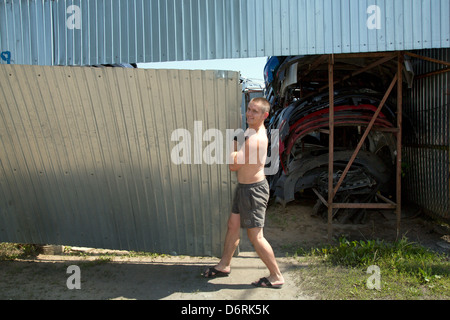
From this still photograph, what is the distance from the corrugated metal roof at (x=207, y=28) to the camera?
15.0 ft

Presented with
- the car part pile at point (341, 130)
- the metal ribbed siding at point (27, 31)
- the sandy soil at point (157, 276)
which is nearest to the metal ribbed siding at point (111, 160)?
the sandy soil at point (157, 276)

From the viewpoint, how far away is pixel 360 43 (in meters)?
4.62

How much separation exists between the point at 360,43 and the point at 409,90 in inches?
93.9

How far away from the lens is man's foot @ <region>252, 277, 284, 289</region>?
140 inches

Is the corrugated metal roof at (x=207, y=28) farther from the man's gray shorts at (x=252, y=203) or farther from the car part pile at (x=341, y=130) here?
the man's gray shorts at (x=252, y=203)

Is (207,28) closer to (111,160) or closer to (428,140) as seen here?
(111,160)

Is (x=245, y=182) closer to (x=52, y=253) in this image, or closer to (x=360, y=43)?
(x=360, y=43)

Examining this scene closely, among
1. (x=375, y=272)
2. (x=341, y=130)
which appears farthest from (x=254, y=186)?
(x=341, y=130)

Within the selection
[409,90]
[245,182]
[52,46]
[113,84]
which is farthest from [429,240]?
[52,46]

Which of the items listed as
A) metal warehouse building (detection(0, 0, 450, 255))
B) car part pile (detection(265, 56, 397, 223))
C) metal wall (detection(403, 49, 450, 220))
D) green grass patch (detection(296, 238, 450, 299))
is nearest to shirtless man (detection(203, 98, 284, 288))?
metal warehouse building (detection(0, 0, 450, 255))

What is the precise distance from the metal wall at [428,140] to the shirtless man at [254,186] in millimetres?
3385

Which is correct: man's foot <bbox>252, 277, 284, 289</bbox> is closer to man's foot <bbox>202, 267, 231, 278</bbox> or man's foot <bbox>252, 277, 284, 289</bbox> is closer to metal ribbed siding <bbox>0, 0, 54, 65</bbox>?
man's foot <bbox>202, 267, 231, 278</bbox>
